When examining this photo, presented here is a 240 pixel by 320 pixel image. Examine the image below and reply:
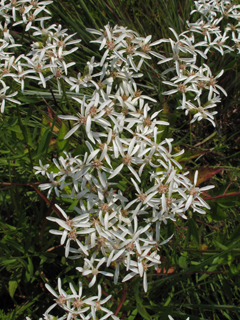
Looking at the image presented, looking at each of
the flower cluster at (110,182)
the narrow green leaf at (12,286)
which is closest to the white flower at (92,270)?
the flower cluster at (110,182)

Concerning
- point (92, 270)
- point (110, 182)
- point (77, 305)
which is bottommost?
point (77, 305)

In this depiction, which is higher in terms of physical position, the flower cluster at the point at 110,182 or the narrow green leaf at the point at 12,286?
the flower cluster at the point at 110,182

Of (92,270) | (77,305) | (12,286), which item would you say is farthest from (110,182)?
(12,286)

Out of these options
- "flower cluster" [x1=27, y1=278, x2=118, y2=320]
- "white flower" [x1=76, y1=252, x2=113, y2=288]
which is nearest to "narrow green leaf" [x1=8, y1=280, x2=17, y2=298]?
"flower cluster" [x1=27, y1=278, x2=118, y2=320]

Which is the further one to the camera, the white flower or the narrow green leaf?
the narrow green leaf

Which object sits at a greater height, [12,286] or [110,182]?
[110,182]

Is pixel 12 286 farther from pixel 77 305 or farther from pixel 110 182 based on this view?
pixel 110 182

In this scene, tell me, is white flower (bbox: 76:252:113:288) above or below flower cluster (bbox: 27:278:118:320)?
above

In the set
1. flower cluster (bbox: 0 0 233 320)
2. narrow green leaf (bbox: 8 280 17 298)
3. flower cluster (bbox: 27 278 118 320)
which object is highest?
flower cluster (bbox: 0 0 233 320)

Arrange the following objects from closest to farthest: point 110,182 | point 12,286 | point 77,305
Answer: point 77,305 → point 110,182 → point 12,286

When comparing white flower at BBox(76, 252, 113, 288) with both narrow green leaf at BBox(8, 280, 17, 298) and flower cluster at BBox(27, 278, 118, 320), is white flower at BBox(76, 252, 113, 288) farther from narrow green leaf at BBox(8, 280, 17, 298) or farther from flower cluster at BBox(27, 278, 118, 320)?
narrow green leaf at BBox(8, 280, 17, 298)

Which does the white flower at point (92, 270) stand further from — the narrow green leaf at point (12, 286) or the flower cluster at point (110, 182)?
the narrow green leaf at point (12, 286)

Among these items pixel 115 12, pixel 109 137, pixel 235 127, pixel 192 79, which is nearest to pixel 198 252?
pixel 109 137
